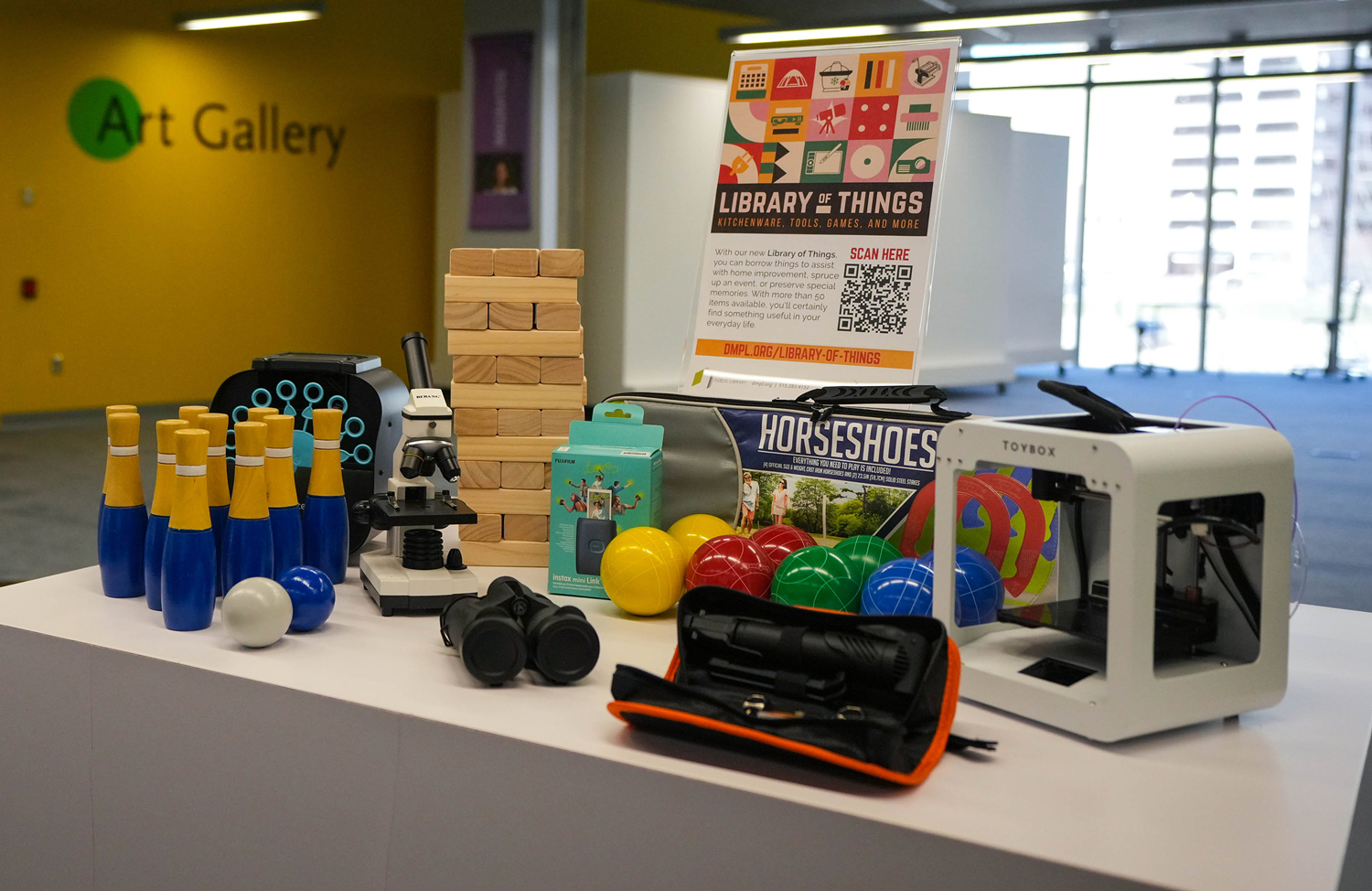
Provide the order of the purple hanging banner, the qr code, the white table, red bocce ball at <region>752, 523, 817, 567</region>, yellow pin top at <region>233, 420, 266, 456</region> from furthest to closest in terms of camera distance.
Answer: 1. the purple hanging banner
2. the qr code
3. red bocce ball at <region>752, 523, 817, 567</region>
4. yellow pin top at <region>233, 420, 266, 456</region>
5. the white table

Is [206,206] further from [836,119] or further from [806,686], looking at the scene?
[806,686]

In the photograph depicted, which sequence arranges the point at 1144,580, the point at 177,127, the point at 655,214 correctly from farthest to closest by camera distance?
1. the point at 655,214
2. the point at 177,127
3. the point at 1144,580

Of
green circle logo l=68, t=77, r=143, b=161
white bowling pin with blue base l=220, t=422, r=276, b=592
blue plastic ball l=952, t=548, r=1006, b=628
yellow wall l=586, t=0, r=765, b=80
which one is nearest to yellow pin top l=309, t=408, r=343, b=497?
white bowling pin with blue base l=220, t=422, r=276, b=592

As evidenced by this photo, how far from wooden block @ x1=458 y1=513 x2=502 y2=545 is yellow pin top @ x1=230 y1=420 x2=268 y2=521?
0.44 m

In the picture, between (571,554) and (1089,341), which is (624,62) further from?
(571,554)

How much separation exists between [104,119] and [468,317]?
26.5 ft

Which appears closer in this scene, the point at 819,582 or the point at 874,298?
the point at 819,582

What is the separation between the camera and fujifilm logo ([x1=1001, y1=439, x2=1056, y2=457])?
1.30 metres

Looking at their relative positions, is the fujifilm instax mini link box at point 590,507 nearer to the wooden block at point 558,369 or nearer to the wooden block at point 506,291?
the wooden block at point 558,369

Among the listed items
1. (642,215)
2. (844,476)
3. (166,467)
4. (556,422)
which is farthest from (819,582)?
(642,215)

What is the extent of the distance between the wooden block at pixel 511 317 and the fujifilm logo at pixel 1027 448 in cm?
92

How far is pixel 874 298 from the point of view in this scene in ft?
8.14

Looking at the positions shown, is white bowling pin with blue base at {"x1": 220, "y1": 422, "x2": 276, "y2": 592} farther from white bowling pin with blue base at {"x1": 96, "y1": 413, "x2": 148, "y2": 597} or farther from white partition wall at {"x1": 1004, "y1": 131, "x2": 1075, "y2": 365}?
white partition wall at {"x1": 1004, "y1": 131, "x2": 1075, "y2": 365}

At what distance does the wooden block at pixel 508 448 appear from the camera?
1988mm
